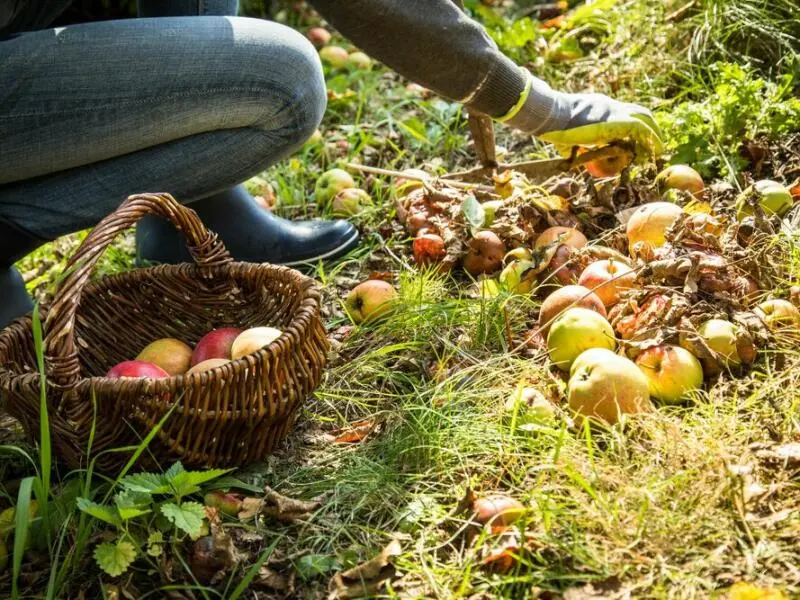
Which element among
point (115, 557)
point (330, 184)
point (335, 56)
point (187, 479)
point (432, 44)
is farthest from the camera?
point (335, 56)

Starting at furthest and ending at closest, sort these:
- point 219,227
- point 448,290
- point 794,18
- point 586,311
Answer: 1. point 794,18
2. point 219,227
3. point 448,290
4. point 586,311

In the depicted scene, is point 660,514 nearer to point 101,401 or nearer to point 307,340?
point 307,340

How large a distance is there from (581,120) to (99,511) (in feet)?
5.67

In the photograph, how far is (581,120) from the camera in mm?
2615

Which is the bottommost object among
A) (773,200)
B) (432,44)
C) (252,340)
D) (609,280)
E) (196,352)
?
(196,352)

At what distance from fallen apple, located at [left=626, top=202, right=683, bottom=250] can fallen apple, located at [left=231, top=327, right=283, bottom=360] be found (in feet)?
3.31

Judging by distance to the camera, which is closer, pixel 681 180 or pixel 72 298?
pixel 72 298

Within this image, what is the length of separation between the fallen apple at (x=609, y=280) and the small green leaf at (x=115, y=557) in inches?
48.9

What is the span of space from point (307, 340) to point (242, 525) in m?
0.42

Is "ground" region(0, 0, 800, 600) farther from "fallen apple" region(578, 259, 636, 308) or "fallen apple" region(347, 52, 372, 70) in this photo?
"fallen apple" region(347, 52, 372, 70)

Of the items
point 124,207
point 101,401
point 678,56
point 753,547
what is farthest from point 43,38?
point 678,56

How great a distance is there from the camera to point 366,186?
3357 mm

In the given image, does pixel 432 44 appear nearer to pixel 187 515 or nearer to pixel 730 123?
pixel 730 123

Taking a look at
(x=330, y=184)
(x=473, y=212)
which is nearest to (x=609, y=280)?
(x=473, y=212)
